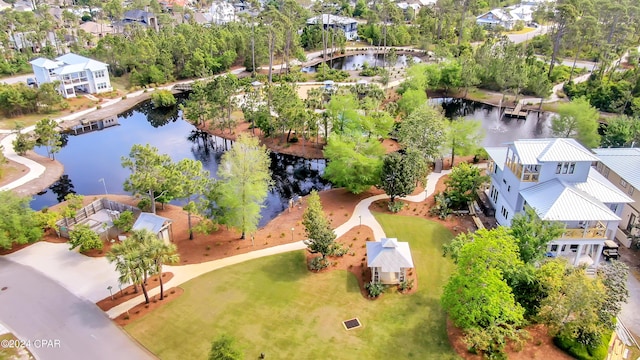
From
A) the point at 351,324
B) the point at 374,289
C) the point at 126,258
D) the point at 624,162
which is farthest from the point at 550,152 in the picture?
the point at 126,258

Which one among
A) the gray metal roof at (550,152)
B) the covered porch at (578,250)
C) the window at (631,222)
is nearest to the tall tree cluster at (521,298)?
the covered porch at (578,250)

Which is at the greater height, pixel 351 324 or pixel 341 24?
pixel 341 24

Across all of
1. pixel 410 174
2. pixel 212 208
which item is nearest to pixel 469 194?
pixel 410 174

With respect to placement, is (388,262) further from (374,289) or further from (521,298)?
(521,298)

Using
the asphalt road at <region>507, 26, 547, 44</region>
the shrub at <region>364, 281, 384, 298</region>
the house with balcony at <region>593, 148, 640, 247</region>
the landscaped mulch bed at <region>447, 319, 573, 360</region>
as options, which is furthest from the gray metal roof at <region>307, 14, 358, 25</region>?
the landscaped mulch bed at <region>447, 319, 573, 360</region>

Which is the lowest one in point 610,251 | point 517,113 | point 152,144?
point 610,251

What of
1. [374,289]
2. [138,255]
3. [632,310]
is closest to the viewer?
[138,255]
